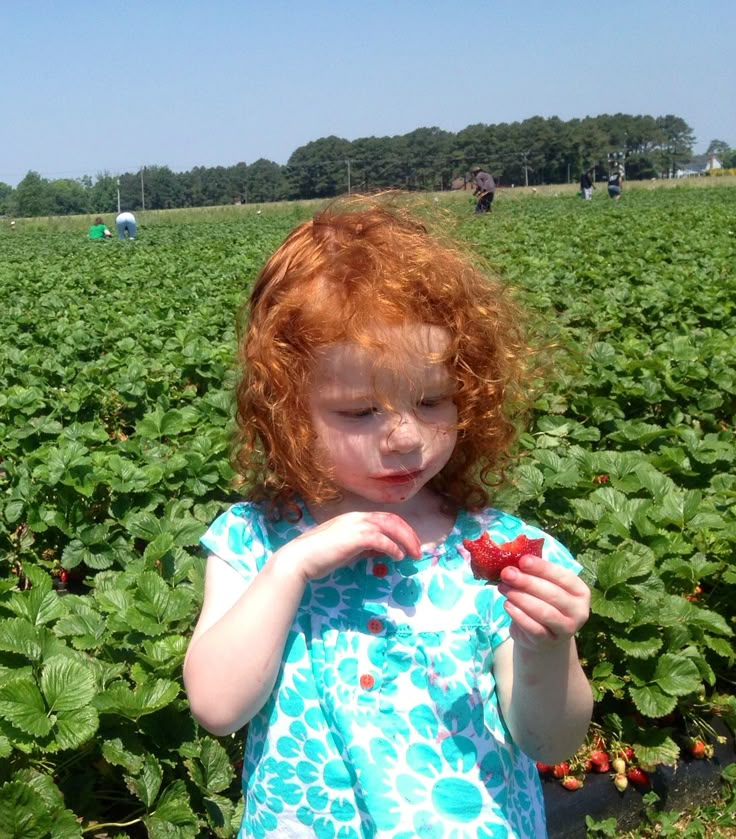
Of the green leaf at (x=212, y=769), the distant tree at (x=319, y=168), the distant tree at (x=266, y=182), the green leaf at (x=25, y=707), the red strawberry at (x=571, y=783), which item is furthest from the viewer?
the distant tree at (x=266, y=182)

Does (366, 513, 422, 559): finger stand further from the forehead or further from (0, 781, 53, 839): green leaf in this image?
(0, 781, 53, 839): green leaf

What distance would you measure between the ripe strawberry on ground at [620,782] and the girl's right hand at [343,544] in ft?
5.34

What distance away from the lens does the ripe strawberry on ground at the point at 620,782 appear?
259cm

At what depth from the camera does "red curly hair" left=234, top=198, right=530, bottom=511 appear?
4.69 ft

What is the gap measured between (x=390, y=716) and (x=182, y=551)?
115 cm

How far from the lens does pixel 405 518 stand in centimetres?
156

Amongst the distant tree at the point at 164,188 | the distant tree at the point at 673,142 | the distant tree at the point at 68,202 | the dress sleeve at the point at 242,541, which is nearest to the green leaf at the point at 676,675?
the dress sleeve at the point at 242,541

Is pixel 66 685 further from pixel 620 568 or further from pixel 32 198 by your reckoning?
pixel 32 198

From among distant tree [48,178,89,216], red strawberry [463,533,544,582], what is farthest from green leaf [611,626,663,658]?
distant tree [48,178,89,216]

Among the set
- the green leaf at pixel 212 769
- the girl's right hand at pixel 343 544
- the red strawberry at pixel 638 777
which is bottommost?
the red strawberry at pixel 638 777

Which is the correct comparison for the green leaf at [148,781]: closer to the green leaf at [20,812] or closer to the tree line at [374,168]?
the green leaf at [20,812]

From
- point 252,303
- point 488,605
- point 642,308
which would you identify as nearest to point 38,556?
point 252,303

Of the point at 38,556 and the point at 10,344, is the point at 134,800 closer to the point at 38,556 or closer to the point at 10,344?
the point at 38,556

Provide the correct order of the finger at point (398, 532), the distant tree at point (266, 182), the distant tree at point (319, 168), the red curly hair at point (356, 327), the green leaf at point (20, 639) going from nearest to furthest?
the finger at point (398, 532) → the red curly hair at point (356, 327) → the green leaf at point (20, 639) → the distant tree at point (319, 168) → the distant tree at point (266, 182)
